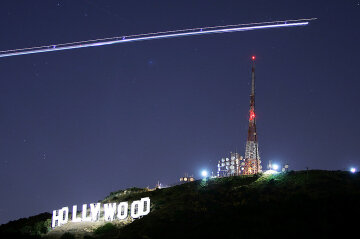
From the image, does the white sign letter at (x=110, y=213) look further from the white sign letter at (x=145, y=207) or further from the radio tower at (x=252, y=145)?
the radio tower at (x=252, y=145)

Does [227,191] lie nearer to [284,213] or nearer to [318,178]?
[318,178]

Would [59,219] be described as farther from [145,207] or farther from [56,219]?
[145,207]

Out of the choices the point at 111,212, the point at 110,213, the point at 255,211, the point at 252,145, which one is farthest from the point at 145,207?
the point at 252,145

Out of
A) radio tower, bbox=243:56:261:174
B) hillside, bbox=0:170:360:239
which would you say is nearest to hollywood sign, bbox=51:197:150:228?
hillside, bbox=0:170:360:239

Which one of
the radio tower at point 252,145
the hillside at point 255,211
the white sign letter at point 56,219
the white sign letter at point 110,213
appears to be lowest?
the white sign letter at point 56,219

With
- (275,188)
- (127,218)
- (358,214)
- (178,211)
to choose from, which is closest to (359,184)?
(275,188)

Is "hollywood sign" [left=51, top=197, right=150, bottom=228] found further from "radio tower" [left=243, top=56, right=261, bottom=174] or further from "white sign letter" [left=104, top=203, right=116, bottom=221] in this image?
"radio tower" [left=243, top=56, right=261, bottom=174]

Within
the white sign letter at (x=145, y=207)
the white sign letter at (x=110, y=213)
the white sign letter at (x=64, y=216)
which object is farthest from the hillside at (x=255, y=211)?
the white sign letter at (x=64, y=216)

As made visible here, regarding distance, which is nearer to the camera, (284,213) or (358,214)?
(358,214)
